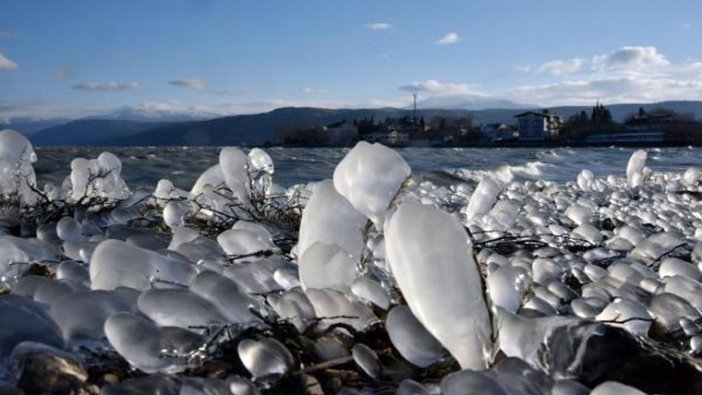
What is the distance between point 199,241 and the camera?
158 cm

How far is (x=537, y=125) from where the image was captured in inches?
2665

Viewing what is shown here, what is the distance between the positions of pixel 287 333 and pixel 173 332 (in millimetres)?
170

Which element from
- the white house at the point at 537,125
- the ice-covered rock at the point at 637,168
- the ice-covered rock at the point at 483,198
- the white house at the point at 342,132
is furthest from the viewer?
the white house at the point at 537,125

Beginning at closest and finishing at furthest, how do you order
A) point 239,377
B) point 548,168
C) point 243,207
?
point 239,377, point 243,207, point 548,168

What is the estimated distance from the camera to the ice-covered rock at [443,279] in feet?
2.71

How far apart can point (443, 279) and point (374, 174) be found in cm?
29

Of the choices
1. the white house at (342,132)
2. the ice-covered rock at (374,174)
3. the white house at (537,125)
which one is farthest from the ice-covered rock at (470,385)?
the white house at (537,125)

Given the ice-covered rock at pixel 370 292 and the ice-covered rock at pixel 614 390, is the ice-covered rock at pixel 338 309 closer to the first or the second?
the ice-covered rock at pixel 370 292

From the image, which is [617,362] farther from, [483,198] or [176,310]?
[483,198]

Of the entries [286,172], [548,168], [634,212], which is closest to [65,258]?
[634,212]

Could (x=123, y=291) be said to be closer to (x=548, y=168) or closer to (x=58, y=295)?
(x=58, y=295)

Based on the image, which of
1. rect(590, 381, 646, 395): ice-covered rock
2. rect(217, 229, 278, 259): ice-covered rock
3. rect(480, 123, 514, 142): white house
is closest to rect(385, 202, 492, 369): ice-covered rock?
rect(590, 381, 646, 395): ice-covered rock

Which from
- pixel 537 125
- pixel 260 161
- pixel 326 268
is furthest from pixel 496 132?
pixel 326 268

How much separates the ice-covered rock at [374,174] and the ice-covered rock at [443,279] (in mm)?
211
